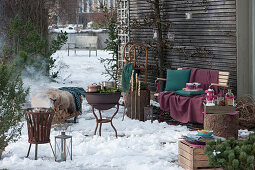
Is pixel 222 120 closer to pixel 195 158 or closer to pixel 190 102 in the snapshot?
pixel 190 102

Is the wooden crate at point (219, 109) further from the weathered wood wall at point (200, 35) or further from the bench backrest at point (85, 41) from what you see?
the bench backrest at point (85, 41)

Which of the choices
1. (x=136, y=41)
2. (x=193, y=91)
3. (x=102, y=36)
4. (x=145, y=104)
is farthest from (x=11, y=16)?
(x=102, y=36)

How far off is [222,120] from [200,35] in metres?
2.82

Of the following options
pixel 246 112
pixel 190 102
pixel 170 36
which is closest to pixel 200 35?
pixel 170 36

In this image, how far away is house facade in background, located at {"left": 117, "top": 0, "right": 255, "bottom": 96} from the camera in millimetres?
8078

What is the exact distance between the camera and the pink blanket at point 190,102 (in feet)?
25.4

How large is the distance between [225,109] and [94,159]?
2.06 metres

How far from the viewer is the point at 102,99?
7156 mm

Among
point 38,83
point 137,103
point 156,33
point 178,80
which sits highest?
point 156,33

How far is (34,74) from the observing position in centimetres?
1059

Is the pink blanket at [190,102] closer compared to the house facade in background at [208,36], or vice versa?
the pink blanket at [190,102]

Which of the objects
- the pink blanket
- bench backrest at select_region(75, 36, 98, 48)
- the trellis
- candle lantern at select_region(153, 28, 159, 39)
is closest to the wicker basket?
the pink blanket

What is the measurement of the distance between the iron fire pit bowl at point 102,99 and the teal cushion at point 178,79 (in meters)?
1.81

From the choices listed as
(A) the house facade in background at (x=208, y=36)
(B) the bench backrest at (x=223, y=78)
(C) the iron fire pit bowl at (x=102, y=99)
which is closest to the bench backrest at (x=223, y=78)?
(B) the bench backrest at (x=223, y=78)
